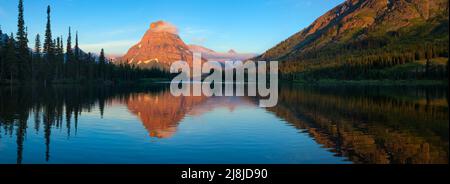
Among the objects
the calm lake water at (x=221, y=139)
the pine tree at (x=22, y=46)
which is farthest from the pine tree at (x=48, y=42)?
the calm lake water at (x=221, y=139)

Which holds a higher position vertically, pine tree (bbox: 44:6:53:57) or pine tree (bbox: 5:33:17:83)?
pine tree (bbox: 44:6:53:57)

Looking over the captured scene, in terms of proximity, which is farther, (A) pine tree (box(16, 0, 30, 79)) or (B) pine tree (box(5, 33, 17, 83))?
(A) pine tree (box(16, 0, 30, 79))

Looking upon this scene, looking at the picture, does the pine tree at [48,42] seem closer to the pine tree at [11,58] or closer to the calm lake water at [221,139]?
the pine tree at [11,58]

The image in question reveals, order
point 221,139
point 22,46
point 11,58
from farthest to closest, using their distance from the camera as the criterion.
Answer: point 22,46 → point 11,58 → point 221,139

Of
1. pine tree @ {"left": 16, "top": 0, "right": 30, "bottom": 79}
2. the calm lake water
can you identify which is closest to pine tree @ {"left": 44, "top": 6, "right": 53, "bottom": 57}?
pine tree @ {"left": 16, "top": 0, "right": 30, "bottom": 79}

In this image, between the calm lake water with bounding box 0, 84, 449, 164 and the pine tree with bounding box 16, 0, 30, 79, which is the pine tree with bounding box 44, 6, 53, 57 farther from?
the calm lake water with bounding box 0, 84, 449, 164

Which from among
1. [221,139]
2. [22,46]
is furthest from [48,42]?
[221,139]

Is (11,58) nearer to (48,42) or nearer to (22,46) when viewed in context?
(22,46)

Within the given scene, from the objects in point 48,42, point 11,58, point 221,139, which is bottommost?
point 221,139

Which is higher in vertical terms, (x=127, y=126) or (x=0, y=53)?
(x=0, y=53)

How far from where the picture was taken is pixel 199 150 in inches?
1237
